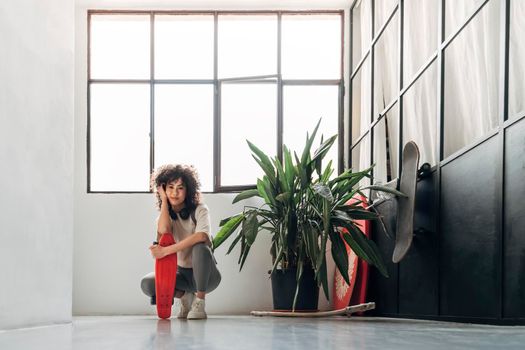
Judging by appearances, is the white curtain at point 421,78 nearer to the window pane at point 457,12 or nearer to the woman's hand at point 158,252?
the window pane at point 457,12

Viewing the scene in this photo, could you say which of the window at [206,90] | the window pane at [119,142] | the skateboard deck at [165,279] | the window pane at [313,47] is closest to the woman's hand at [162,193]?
the skateboard deck at [165,279]

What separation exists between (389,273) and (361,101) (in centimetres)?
164

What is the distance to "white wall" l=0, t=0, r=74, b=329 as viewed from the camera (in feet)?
9.21

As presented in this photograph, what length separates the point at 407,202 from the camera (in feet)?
14.3

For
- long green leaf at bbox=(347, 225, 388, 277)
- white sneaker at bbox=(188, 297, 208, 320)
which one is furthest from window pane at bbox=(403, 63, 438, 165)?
white sneaker at bbox=(188, 297, 208, 320)

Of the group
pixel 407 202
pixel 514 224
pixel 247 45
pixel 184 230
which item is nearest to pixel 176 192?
pixel 184 230

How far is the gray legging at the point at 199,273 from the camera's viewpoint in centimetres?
433

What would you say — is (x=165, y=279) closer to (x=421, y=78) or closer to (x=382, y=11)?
(x=421, y=78)

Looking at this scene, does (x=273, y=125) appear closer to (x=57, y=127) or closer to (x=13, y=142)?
(x=57, y=127)

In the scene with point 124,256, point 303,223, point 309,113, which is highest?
point 309,113

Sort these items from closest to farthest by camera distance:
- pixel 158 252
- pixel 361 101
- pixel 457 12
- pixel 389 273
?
pixel 457 12 < pixel 158 252 < pixel 389 273 < pixel 361 101

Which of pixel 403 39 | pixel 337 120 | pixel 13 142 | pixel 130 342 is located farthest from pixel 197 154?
pixel 130 342

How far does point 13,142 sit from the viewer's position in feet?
9.39

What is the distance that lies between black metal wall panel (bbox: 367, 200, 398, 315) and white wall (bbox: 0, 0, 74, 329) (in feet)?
6.93
